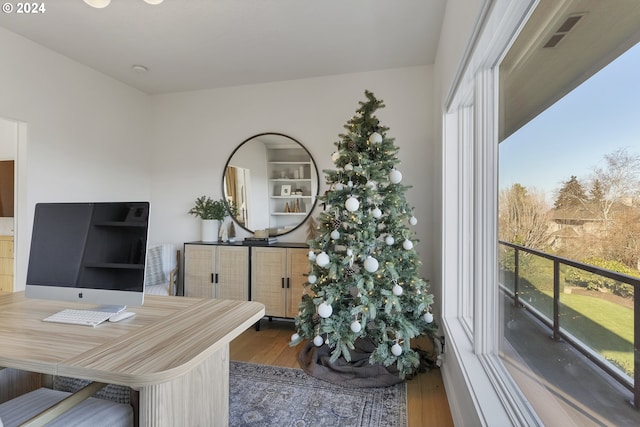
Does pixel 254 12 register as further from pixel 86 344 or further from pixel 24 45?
pixel 86 344

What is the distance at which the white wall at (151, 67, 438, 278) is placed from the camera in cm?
315

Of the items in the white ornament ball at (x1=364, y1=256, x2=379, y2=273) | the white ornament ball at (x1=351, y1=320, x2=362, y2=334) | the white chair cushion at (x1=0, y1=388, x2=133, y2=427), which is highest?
the white ornament ball at (x1=364, y1=256, x2=379, y2=273)

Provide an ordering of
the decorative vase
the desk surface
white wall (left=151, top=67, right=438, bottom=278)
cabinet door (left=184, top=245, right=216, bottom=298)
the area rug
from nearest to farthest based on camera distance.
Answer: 1. the desk surface
2. the area rug
3. white wall (left=151, top=67, right=438, bottom=278)
4. cabinet door (left=184, top=245, right=216, bottom=298)
5. the decorative vase

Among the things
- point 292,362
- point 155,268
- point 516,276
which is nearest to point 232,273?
point 155,268

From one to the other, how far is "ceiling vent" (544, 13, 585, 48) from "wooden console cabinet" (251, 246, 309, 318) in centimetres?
242

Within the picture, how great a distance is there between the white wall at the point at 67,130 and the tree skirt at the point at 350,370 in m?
2.60

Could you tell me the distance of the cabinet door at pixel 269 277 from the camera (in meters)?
3.16

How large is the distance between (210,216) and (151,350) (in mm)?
2661

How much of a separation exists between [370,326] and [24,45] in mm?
3687

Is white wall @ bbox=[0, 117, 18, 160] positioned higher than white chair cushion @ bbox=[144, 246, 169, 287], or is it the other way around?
white wall @ bbox=[0, 117, 18, 160]

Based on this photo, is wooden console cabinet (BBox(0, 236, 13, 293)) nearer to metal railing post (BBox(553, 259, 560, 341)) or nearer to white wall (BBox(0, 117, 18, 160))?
white wall (BBox(0, 117, 18, 160))

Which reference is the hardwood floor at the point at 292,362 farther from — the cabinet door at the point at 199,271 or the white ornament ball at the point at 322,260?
the white ornament ball at the point at 322,260

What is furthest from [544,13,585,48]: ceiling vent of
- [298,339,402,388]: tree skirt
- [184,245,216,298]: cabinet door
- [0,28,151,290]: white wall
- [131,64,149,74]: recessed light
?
[0,28,151,290]: white wall

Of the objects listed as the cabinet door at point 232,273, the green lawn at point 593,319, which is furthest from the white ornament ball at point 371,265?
the cabinet door at point 232,273
